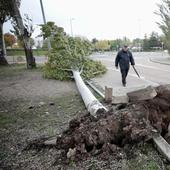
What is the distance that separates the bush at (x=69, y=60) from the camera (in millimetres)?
16188

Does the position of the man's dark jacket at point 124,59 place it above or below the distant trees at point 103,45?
above

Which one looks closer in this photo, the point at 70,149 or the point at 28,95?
the point at 70,149

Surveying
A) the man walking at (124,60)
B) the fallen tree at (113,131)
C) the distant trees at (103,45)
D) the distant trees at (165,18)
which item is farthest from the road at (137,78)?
the distant trees at (103,45)

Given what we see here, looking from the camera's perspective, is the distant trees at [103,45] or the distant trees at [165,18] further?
the distant trees at [103,45]

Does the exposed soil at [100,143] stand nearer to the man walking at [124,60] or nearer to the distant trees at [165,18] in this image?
the man walking at [124,60]

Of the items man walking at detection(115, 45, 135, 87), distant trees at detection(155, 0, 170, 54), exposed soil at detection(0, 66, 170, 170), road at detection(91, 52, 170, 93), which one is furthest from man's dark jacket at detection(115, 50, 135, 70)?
distant trees at detection(155, 0, 170, 54)

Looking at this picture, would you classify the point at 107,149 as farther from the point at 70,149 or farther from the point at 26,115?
the point at 26,115

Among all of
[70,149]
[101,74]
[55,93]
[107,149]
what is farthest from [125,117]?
[101,74]

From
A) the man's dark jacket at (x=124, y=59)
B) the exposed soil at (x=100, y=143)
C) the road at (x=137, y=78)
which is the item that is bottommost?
the road at (x=137, y=78)

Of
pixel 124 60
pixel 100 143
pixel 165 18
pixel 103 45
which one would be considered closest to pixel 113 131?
pixel 100 143

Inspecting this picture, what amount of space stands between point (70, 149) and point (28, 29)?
20.9 m

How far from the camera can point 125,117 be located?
4.75 metres

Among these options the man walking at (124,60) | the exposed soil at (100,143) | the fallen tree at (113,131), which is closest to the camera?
the exposed soil at (100,143)

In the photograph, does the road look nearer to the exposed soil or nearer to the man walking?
the man walking
